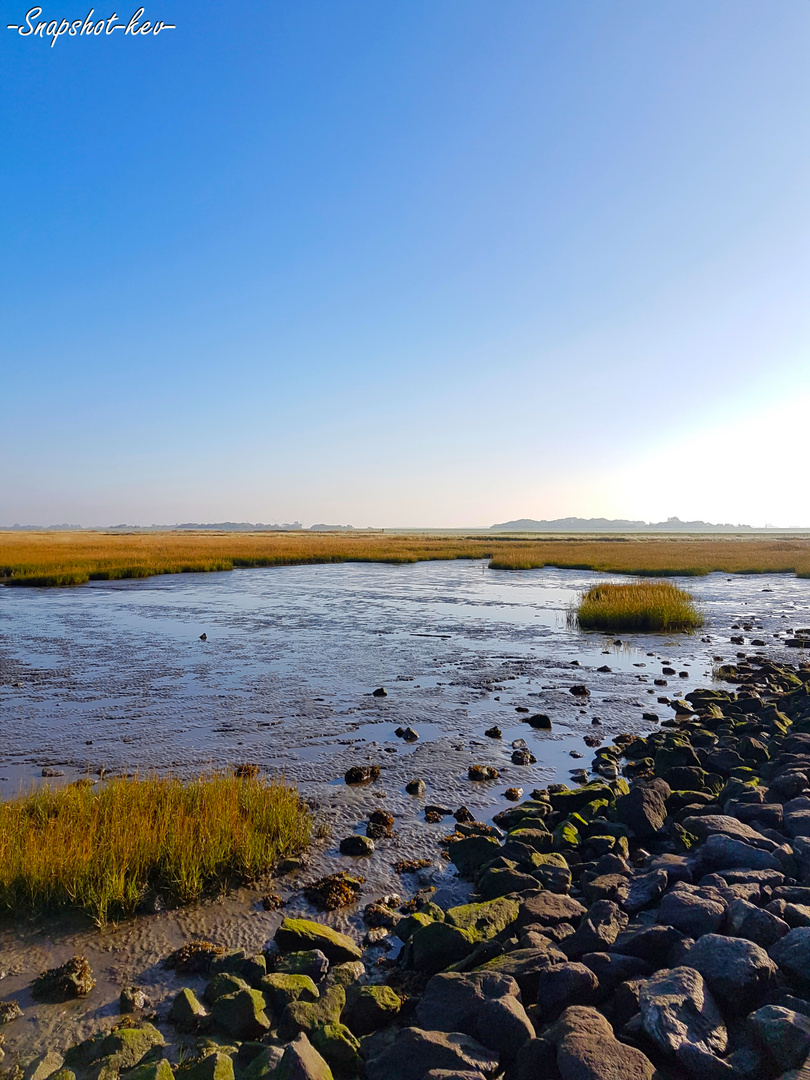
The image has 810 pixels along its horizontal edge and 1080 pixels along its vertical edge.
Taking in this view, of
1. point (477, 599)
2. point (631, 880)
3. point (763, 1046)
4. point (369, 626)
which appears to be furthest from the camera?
point (477, 599)

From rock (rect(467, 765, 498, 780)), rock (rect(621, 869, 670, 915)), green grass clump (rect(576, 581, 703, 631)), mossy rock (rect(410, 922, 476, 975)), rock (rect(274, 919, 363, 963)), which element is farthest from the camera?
green grass clump (rect(576, 581, 703, 631))

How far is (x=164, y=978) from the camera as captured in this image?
527cm

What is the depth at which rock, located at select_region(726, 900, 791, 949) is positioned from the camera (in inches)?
183

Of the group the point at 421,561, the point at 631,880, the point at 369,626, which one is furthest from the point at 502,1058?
the point at 421,561

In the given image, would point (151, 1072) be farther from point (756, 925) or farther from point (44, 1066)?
point (756, 925)

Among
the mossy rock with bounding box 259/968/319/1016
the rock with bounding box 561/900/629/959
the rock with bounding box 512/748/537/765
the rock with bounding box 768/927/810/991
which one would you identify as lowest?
the rock with bounding box 512/748/537/765

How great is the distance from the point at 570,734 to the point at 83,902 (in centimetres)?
884

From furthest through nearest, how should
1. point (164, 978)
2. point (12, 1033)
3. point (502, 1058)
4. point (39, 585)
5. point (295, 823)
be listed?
point (39, 585)
point (295, 823)
point (164, 978)
point (12, 1033)
point (502, 1058)

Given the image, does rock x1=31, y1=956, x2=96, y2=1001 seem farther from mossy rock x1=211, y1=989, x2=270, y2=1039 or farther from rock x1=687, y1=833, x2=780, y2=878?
rock x1=687, y1=833, x2=780, y2=878

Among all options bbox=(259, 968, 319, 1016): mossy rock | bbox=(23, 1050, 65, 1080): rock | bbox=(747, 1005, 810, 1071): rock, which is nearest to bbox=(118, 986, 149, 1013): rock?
bbox=(23, 1050, 65, 1080): rock

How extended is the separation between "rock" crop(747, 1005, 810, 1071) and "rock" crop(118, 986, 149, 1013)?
167 inches

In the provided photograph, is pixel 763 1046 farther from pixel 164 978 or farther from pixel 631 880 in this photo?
pixel 164 978

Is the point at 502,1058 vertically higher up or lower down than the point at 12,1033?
higher up

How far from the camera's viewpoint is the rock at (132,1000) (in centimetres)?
485
